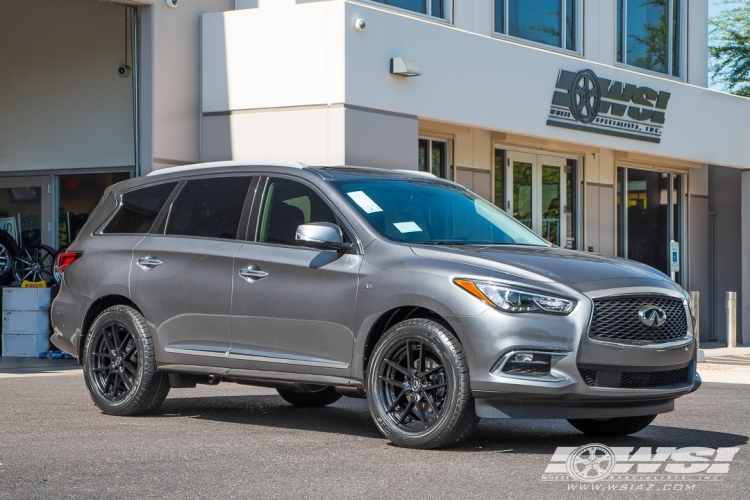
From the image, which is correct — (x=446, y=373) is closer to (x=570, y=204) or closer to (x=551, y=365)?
(x=551, y=365)

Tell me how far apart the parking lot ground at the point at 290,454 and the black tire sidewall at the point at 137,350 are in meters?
0.11

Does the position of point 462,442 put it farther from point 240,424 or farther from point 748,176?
point 748,176

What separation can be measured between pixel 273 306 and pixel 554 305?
2025mm

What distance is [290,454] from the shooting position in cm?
708

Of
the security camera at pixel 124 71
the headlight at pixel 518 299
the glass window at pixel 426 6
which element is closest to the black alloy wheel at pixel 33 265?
the security camera at pixel 124 71

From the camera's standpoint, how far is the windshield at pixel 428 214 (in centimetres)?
791

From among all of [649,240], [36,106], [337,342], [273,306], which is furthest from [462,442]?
[649,240]

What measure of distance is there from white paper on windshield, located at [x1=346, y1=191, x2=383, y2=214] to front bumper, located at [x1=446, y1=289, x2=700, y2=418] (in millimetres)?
1261

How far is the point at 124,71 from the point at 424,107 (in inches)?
190

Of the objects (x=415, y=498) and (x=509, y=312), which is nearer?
(x=415, y=498)

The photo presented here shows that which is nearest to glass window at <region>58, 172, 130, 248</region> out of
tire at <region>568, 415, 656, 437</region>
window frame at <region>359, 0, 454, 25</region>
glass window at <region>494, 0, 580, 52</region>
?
window frame at <region>359, 0, 454, 25</region>

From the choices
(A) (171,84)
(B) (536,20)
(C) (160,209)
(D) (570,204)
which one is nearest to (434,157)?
(B) (536,20)

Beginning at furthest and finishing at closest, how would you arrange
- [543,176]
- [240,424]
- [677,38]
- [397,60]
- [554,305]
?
[677,38]
[543,176]
[397,60]
[240,424]
[554,305]

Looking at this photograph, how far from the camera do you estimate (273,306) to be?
8039 millimetres
